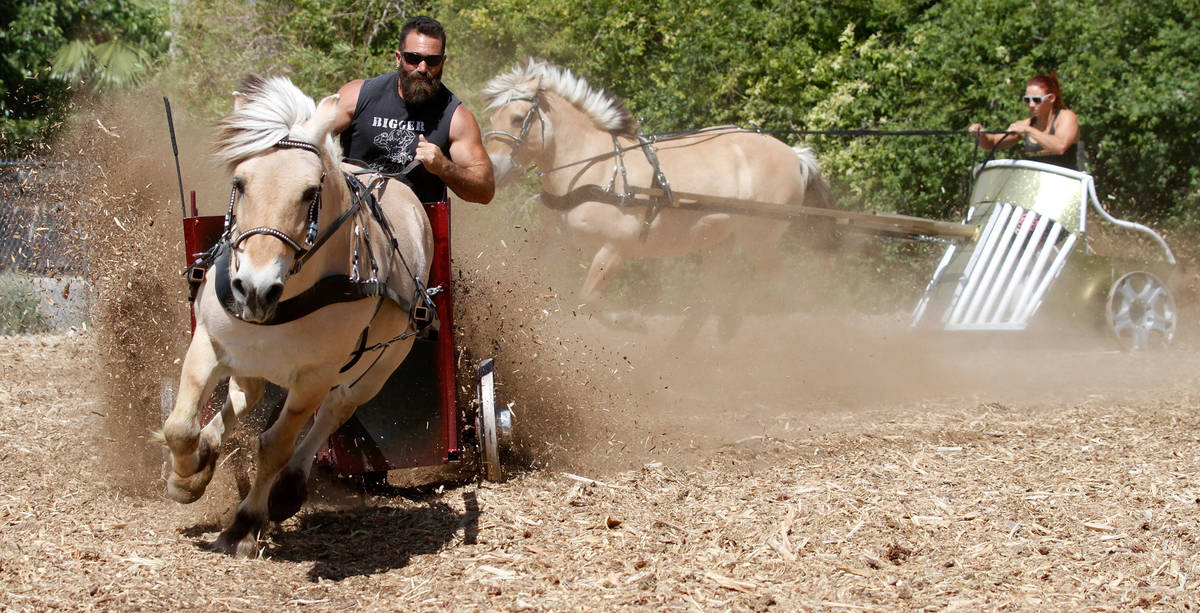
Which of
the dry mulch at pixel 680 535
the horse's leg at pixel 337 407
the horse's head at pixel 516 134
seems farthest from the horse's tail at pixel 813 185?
the horse's leg at pixel 337 407

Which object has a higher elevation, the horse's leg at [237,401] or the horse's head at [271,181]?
the horse's head at [271,181]

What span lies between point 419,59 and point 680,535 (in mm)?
2413

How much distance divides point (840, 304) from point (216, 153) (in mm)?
9121

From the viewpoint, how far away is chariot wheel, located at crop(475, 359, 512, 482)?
16.9ft

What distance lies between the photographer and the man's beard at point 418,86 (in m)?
5.12

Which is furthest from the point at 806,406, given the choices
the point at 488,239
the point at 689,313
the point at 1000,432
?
the point at 488,239

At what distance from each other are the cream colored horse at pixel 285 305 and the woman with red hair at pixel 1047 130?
20.6ft

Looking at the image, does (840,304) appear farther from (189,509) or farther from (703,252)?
(189,509)

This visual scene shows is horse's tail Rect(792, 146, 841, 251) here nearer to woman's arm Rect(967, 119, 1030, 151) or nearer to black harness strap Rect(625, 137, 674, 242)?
woman's arm Rect(967, 119, 1030, 151)

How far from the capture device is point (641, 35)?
12094 millimetres

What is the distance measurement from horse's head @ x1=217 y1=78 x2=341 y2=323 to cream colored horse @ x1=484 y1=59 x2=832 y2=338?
13.6ft

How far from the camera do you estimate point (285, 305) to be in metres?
3.71

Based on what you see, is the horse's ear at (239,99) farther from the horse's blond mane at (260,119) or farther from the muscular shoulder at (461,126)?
the muscular shoulder at (461,126)

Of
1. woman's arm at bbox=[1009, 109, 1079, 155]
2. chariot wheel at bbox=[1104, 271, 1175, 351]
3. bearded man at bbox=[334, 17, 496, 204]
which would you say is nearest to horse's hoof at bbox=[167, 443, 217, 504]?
bearded man at bbox=[334, 17, 496, 204]
